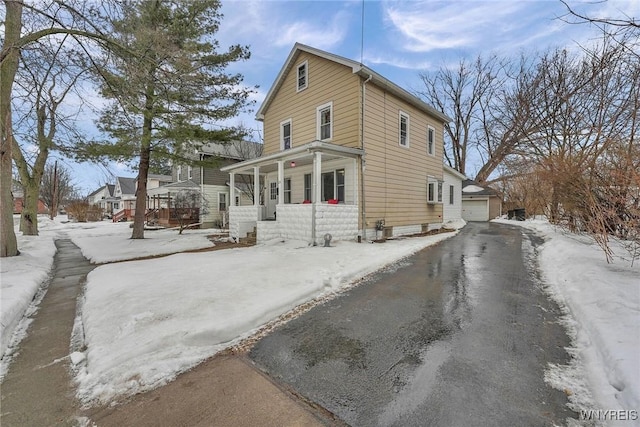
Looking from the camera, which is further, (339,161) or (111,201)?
(111,201)

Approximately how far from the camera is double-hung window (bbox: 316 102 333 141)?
11789mm

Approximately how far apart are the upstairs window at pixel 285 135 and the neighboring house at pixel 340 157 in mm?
55

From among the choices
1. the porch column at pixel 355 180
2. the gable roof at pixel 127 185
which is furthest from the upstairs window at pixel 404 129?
the gable roof at pixel 127 185

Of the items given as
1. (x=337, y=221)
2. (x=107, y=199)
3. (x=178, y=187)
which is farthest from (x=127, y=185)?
(x=337, y=221)

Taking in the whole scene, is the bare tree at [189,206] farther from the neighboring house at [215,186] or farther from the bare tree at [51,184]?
the bare tree at [51,184]

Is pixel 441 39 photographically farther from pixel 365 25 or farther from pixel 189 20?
pixel 189 20

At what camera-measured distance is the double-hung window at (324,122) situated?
38.7 ft

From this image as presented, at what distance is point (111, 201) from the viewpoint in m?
48.2

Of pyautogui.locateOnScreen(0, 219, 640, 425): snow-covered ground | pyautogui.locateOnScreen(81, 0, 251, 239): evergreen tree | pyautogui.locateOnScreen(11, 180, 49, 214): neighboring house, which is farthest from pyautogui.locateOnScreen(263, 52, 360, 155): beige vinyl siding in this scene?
pyautogui.locateOnScreen(11, 180, 49, 214): neighboring house

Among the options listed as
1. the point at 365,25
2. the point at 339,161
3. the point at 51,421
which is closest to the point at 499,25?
the point at 365,25

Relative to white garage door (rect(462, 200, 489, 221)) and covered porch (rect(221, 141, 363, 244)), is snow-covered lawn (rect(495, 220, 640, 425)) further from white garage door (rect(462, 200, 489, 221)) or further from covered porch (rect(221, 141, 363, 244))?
white garage door (rect(462, 200, 489, 221))

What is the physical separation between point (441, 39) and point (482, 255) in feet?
25.9

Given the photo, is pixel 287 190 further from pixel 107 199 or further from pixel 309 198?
pixel 107 199

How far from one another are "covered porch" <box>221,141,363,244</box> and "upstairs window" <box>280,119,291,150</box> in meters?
1.34
